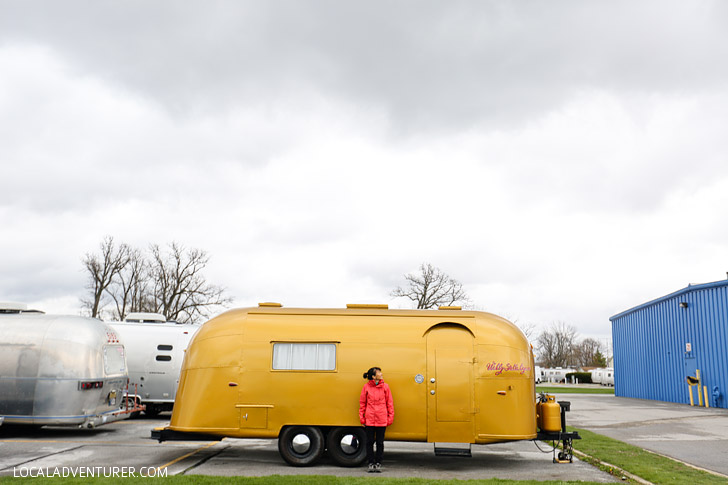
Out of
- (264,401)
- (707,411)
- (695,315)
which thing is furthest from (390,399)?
(695,315)

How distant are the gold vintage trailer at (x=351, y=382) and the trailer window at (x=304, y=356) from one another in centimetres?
2

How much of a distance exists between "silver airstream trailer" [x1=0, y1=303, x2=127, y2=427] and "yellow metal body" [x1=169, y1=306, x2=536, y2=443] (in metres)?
4.54

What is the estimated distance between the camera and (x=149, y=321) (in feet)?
72.0

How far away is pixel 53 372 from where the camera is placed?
14656 millimetres

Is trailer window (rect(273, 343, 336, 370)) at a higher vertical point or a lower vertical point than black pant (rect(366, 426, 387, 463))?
higher

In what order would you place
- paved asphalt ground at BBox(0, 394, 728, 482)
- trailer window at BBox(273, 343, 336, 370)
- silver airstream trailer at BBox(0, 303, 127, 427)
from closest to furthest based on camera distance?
paved asphalt ground at BBox(0, 394, 728, 482)
trailer window at BBox(273, 343, 336, 370)
silver airstream trailer at BBox(0, 303, 127, 427)

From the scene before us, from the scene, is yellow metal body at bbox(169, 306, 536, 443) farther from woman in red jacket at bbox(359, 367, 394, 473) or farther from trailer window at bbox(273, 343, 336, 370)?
woman in red jacket at bbox(359, 367, 394, 473)

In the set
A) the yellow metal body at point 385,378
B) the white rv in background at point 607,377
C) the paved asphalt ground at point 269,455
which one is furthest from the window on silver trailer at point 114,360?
the white rv in background at point 607,377

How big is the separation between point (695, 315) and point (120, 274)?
50.9m

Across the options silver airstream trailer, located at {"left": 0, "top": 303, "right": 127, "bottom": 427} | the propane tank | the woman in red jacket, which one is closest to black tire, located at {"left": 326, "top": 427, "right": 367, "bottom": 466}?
the woman in red jacket

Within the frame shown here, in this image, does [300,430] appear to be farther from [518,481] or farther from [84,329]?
[84,329]

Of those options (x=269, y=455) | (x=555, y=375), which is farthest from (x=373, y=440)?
(x=555, y=375)

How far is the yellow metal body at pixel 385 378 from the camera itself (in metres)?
11.0

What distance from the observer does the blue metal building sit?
26.5 meters
